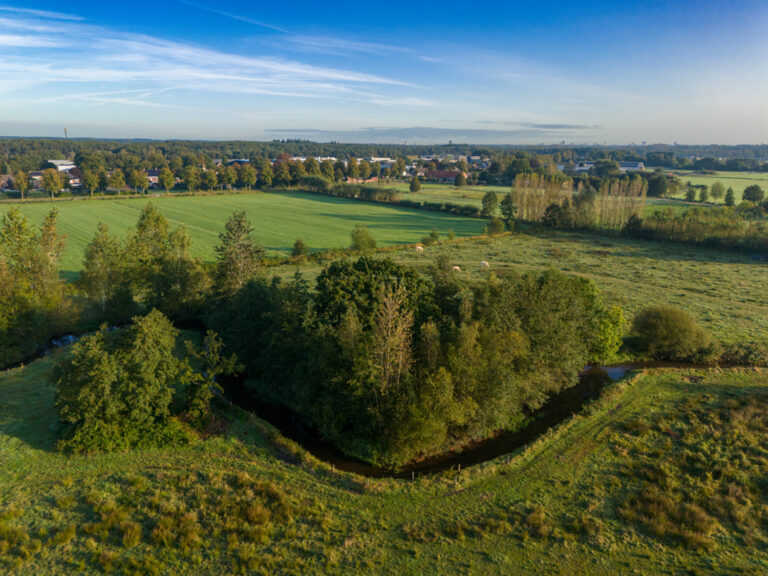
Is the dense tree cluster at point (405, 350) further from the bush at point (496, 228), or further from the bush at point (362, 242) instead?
the bush at point (496, 228)

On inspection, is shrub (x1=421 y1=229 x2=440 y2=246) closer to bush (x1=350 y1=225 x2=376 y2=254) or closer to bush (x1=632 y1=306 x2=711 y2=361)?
bush (x1=350 y1=225 x2=376 y2=254)

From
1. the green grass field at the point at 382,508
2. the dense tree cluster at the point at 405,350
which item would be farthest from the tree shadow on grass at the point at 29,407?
the dense tree cluster at the point at 405,350

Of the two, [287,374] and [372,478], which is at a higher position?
[287,374]

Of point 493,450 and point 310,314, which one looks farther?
point 310,314

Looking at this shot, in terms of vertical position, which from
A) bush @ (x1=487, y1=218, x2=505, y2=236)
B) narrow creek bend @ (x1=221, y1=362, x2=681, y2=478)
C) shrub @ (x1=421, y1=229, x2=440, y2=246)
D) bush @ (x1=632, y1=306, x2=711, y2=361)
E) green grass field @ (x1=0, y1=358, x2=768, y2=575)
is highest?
bush @ (x1=487, y1=218, x2=505, y2=236)

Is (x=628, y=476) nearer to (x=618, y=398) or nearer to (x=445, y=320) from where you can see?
(x=618, y=398)

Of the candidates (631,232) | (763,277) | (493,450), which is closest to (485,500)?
(493,450)

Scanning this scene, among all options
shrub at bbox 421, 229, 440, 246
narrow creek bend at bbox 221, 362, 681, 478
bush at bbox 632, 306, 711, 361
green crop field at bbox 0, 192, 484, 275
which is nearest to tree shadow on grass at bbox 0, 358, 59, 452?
narrow creek bend at bbox 221, 362, 681, 478
